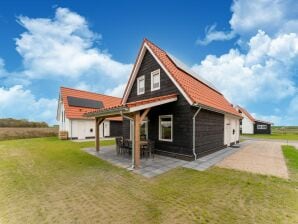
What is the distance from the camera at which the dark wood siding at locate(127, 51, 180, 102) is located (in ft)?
31.1

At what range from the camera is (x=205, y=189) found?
15.5 feet

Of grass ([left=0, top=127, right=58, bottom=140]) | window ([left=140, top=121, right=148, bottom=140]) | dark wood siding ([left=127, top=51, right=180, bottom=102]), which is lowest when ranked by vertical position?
grass ([left=0, top=127, right=58, bottom=140])

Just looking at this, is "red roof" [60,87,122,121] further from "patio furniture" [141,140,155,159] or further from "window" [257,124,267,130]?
"window" [257,124,267,130]

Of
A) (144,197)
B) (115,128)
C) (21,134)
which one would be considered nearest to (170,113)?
(144,197)

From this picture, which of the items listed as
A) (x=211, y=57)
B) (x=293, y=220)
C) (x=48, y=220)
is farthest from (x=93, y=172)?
(x=211, y=57)

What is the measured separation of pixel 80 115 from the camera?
19406 mm

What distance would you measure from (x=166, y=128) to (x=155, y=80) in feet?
10.8

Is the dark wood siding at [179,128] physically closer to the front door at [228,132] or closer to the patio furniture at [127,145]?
the patio furniture at [127,145]

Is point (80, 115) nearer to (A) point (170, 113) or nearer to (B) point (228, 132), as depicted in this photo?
(A) point (170, 113)

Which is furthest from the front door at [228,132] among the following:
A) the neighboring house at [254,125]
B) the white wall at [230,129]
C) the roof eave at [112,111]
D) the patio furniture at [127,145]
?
the neighboring house at [254,125]

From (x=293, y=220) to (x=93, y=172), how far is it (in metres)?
6.13

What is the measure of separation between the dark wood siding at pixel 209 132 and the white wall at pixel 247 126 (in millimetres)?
27538

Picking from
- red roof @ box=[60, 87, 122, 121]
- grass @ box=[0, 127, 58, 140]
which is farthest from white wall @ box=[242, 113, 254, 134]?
grass @ box=[0, 127, 58, 140]

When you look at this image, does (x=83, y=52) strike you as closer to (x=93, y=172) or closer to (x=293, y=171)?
(x=93, y=172)
